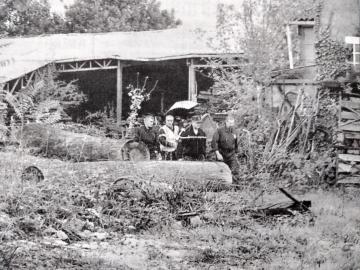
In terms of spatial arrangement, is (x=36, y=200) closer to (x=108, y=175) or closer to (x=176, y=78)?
(x=108, y=175)

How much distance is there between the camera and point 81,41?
75.2 feet

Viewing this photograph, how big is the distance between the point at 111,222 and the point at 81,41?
1639 cm

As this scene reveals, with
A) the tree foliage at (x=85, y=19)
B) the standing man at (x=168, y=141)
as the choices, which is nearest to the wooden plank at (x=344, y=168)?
the standing man at (x=168, y=141)

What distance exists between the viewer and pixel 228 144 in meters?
12.2

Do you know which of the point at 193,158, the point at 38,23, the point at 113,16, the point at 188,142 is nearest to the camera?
the point at 188,142

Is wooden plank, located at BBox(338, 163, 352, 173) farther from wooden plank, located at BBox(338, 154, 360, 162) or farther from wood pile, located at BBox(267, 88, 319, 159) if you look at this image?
wood pile, located at BBox(267, 88, 319, 159)

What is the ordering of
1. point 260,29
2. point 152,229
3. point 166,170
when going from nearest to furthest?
1. point 152,229
2. point 166,170
3. point 260,29

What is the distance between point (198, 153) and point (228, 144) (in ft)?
2.47

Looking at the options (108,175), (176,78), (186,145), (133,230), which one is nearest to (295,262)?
(133,230)

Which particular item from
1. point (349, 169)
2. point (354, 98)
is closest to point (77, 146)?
point (349, 169)

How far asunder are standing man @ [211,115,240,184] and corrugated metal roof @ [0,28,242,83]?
7.83m

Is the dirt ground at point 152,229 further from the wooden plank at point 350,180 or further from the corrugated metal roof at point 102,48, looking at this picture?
the corrugated metal roof at point 102,48

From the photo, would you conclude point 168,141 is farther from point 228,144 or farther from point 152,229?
point 152,229

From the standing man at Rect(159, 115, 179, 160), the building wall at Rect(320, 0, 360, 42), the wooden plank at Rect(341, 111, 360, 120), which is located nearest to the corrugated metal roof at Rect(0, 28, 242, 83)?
the building wall at Rect(320, 0, 360, 42)
